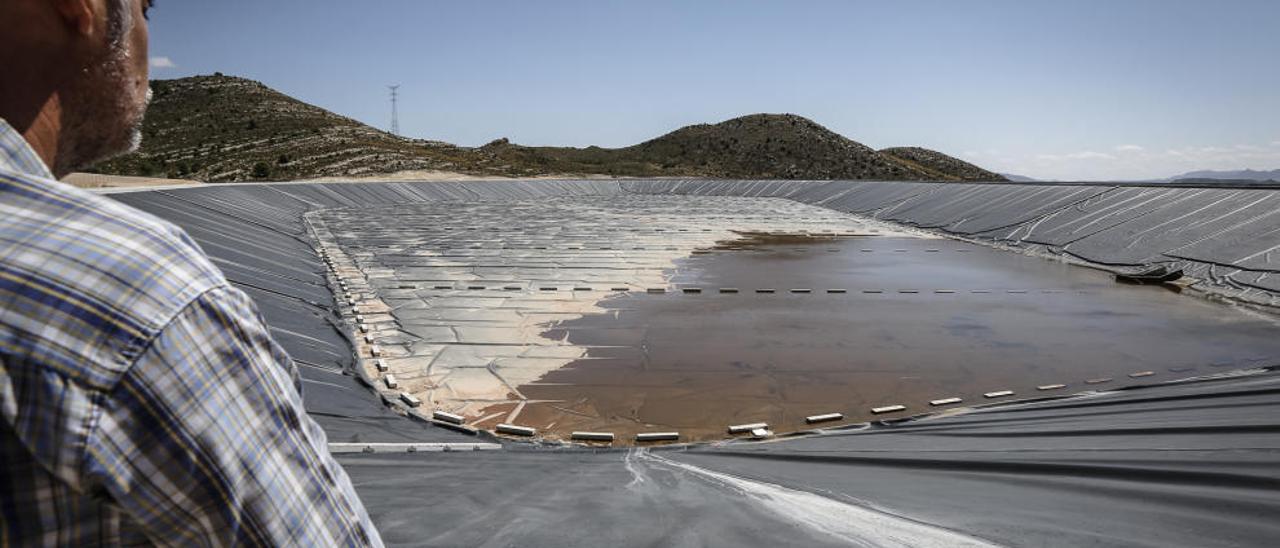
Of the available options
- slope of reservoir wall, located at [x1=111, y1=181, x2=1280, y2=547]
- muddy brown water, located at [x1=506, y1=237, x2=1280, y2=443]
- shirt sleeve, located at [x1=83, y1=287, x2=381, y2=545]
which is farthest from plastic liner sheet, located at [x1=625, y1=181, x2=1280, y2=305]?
shirt sleeve, located at [x1=83, y1=287, x2=381, y2=545]

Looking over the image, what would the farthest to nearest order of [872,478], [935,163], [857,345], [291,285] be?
[935,163], [291,285], [857,345], [872,478]

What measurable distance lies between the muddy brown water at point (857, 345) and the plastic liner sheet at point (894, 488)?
5.32 feet

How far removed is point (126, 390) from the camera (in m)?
0.69

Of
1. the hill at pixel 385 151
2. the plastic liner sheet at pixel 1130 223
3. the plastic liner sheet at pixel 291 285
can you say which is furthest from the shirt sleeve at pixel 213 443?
the hill at pixel 385 151

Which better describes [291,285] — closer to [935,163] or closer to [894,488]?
[894,488]

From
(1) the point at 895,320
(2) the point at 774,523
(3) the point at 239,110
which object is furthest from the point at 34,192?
(3) the point at 239,110

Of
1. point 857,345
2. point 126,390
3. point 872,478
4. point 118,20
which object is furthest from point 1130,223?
point 126,390

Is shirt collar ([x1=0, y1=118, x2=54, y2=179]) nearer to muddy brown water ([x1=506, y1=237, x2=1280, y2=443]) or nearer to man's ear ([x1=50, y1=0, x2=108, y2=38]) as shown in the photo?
man's ear ([x1=50, y1=0, x2=108, y2=38])

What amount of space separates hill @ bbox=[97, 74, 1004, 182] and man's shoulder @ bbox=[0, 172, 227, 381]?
4154 centimetres

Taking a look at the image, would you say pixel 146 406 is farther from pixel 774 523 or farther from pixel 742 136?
pixel 742 136

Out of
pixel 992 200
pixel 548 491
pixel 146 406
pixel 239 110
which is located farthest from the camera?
pixel 239 110

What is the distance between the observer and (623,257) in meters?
15.0

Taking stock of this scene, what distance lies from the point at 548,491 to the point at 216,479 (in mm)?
2711

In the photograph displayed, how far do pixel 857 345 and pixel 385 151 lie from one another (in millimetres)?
46675
